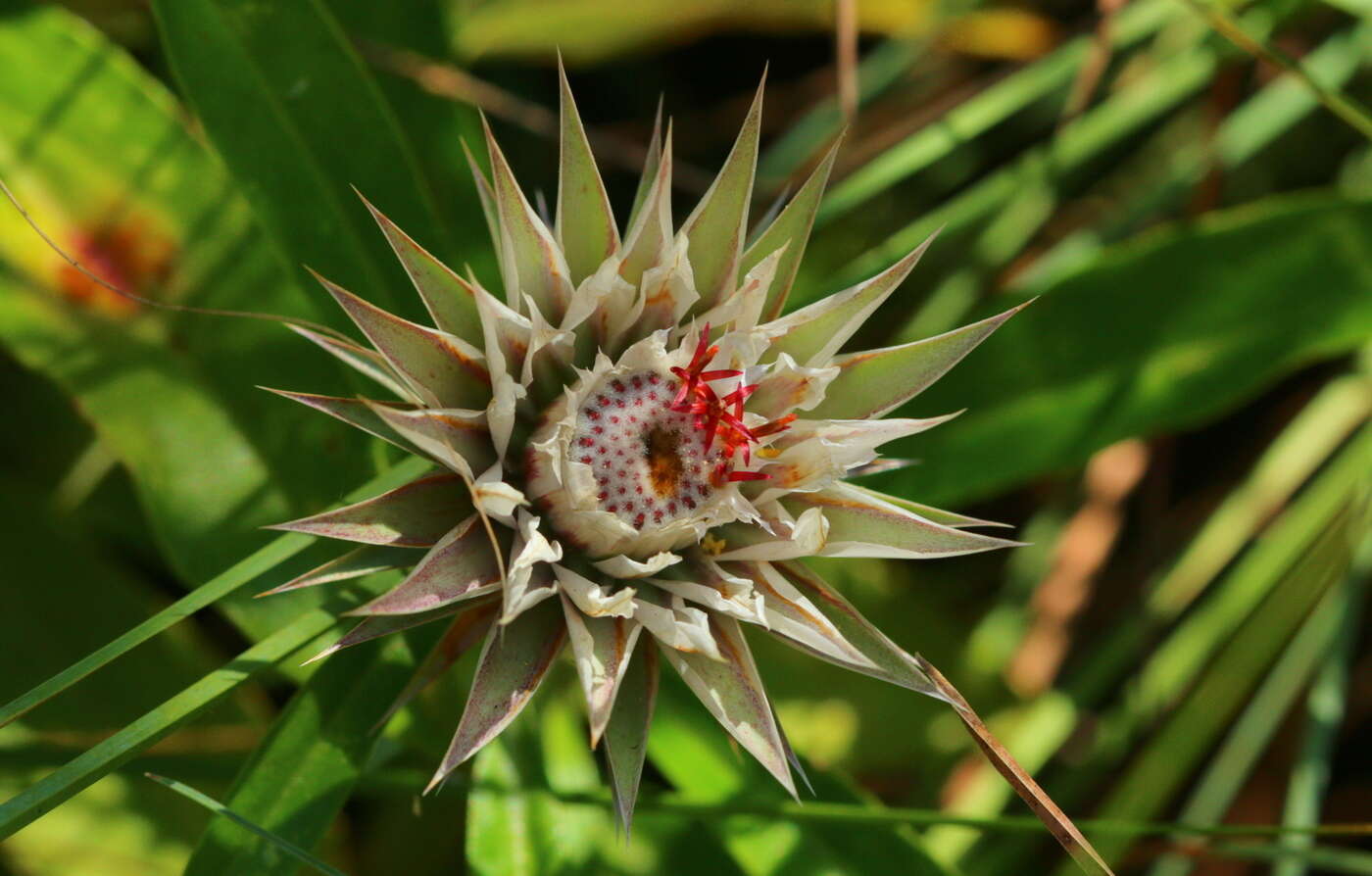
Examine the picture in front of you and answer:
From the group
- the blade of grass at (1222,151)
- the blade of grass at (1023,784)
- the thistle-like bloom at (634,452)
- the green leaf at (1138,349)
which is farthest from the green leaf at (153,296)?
the blade of grass at (1222,151)

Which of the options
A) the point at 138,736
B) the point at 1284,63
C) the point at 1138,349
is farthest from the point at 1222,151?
the point at 138,736

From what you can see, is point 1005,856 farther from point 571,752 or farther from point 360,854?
point 360,854

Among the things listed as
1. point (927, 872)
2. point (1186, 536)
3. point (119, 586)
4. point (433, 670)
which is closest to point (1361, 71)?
point (1186, 536)

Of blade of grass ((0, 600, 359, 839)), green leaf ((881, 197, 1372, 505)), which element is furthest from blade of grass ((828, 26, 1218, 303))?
blade of grass ((0, 600, 359, 839))

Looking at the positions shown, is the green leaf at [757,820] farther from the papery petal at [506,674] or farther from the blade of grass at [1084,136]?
the blade of grass at [1084,136]

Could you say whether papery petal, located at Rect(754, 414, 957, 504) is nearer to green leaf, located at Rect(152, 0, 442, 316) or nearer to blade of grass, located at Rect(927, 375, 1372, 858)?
green leaf, located at Rect(152, 0, 442, 316)

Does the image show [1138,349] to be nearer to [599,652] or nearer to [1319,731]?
[1319,731]
